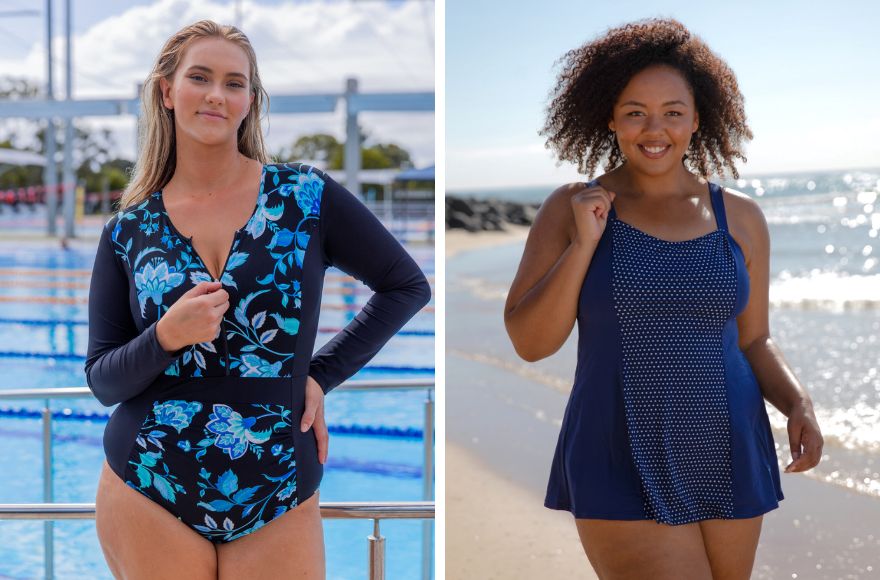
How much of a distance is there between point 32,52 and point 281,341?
2861 centimetres

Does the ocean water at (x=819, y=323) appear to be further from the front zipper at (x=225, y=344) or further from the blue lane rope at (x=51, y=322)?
the front zipper at (x=225, y=344)

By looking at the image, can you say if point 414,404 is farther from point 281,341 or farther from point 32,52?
point 32,52

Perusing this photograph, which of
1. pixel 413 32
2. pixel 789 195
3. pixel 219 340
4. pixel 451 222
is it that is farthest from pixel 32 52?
pixel 219 340

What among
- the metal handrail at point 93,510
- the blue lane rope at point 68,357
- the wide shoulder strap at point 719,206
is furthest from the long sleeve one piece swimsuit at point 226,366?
the blue lane rope at point 68,357

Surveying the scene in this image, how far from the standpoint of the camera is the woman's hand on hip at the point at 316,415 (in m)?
1.56

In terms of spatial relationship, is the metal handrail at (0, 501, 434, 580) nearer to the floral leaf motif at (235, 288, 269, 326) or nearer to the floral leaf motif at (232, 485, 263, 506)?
the floral leaf motif at (232, 485, 263, 506)

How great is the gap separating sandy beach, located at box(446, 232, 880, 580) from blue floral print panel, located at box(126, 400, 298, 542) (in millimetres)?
3341

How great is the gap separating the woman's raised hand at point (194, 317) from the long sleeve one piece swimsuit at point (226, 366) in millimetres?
35

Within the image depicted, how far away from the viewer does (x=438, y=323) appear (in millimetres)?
2641

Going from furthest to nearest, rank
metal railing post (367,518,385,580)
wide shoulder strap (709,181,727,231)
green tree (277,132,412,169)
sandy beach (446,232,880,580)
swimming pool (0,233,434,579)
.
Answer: green tree (277,132,412,169) < swimming pool (0,233,434,579) < sandy beach (446,232,880,580) < metal railing post (367,518,385,580) < wide shoulder strap (709,181,727,231)

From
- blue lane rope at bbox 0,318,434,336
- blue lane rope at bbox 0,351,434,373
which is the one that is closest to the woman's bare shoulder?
blue lane rope at bbox 0,351,434,373

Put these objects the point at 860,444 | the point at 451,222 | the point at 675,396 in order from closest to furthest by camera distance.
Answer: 1. the point at 675,396
2. the point at 860,444
3. the point at 451,222

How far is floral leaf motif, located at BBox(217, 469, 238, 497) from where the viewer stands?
1486 millimetres

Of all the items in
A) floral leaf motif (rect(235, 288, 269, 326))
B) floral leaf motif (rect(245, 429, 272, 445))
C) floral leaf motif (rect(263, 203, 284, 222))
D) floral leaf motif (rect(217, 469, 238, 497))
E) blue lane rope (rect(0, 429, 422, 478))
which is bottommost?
blue lane rope (rect(0, 429, 422, 478))
